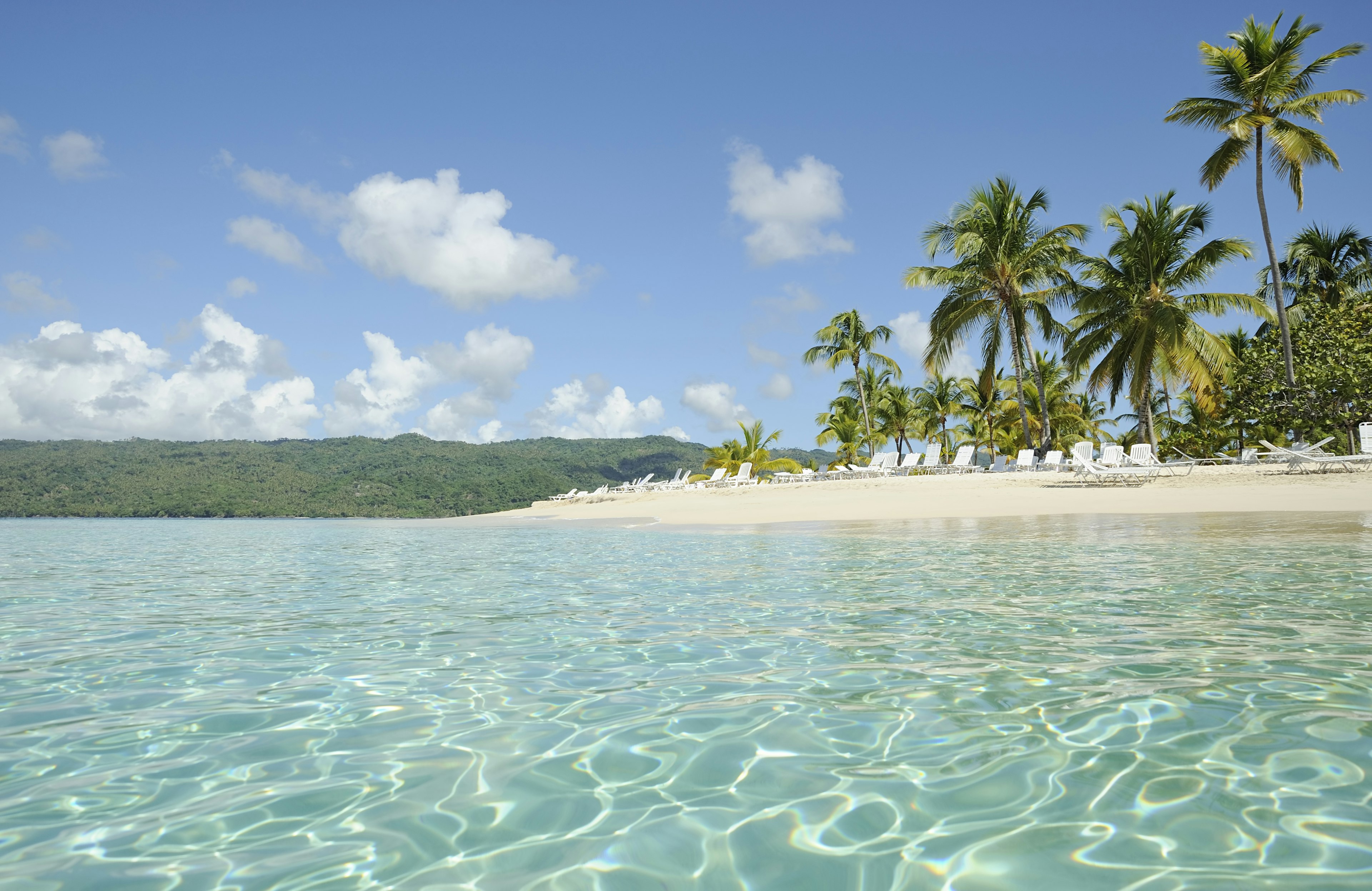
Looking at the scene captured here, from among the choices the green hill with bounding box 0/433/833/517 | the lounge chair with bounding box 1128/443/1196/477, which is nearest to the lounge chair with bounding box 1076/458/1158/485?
the lounge chair with bounding box 1128/443/1196/477

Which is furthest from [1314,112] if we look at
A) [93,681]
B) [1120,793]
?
[93,681]

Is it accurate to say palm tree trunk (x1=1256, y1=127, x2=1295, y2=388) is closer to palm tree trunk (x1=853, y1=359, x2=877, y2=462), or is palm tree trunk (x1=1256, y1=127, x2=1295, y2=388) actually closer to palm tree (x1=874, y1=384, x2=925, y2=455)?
palm tree trunk (x1=853, y1=359, x2=877, y2=462)

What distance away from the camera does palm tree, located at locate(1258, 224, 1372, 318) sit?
28.8 m

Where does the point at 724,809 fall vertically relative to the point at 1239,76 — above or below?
below

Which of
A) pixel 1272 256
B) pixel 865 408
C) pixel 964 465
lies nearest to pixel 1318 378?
pixel 1272 256

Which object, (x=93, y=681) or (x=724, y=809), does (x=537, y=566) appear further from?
(x=724, y=809)

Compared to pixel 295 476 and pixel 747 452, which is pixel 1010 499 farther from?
pixel 295 476

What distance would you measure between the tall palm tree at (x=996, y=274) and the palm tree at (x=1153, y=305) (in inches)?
A: 51.4

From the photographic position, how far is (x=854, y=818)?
2318 millimetres

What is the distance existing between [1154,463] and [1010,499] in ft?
15.1

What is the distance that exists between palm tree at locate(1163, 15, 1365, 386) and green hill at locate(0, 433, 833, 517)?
41.8 meters

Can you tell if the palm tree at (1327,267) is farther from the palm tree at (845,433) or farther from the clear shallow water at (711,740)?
the clear shallow water at (711,740)

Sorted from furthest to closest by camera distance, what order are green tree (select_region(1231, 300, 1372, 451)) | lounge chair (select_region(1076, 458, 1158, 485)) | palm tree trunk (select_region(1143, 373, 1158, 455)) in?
palm tree trunk (select_region(1143, 373, 1158, 455)), green tree (select_region(1231, 300, 1372, 451)), lounge chair (select_region(1076, 458, 1158, 485))

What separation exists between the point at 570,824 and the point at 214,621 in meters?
4.65
